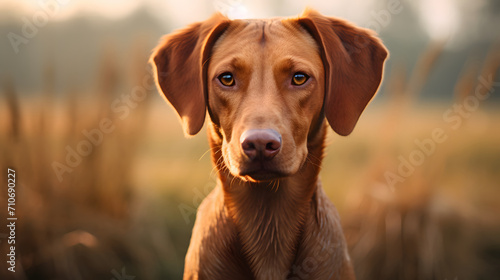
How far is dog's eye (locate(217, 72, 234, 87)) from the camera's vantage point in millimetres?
2531

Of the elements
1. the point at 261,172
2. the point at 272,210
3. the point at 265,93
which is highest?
the point at 265,93

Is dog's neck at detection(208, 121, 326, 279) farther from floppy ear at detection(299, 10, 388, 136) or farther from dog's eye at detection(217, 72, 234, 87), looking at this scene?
dog's eye at detection(217, 72, 234, 87)

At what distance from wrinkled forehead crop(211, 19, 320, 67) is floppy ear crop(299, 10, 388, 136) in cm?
7

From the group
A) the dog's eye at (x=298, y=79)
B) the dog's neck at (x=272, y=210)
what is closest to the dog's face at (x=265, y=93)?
the dog's eye at (x=298, y=79)

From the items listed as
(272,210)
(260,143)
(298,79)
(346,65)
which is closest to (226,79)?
(298,79)

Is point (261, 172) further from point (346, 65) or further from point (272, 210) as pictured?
point (346, 65)

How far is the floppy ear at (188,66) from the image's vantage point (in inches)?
104

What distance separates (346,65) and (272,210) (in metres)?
0.93

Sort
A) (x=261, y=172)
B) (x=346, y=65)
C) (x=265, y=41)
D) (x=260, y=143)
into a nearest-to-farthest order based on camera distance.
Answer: (x=260, y=143)
(x=261, y=172)
(x=265, y=41)
(x=346, y=65)

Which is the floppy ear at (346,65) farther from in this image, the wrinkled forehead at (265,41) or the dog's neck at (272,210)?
the dog's neck at (272,210)

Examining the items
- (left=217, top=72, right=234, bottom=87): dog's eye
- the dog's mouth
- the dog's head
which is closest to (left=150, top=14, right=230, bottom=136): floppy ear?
the dog's head

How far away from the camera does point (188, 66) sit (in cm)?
272

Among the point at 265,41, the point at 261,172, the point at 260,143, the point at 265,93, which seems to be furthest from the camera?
the point at 265,41

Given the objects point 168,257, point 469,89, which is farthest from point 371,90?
point 168,257
